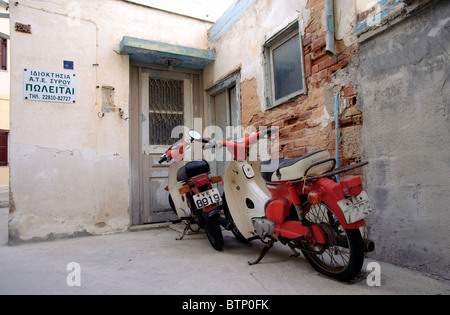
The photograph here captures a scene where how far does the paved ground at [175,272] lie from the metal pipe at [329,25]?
185 centimetres

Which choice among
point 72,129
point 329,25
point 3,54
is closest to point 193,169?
point 329,25

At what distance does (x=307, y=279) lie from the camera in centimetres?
198

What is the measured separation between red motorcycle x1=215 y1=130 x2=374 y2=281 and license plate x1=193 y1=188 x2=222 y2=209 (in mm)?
297

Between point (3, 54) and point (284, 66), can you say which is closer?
point (284, 66)

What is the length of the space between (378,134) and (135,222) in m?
3.44

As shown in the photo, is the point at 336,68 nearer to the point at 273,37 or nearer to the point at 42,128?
the point at 273,37

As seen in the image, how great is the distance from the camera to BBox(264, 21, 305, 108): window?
10.3ft

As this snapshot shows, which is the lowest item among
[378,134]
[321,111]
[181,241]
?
[181,241]

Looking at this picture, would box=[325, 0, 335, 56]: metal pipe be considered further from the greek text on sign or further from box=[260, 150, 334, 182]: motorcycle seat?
the greek text on sign

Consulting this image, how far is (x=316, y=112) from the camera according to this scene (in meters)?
2.81

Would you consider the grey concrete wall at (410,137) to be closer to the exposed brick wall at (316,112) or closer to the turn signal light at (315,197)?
the exposed brick wall at (316,112)

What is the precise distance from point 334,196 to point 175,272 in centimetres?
131

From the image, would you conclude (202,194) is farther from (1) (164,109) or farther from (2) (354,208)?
(1) (164,109)

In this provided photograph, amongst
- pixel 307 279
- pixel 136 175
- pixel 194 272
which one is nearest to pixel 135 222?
pixel 136 175
